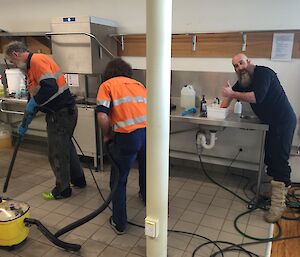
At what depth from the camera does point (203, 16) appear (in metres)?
2.90

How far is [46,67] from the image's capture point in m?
2.34

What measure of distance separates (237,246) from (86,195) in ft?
4.50

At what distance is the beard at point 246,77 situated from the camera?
2.40 metres

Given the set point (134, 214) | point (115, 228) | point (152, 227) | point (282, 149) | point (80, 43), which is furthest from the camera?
point (80, 43)

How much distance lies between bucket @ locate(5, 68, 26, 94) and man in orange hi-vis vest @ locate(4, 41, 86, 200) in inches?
49.2

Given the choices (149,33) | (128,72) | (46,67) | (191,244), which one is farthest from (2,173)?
(149,33)

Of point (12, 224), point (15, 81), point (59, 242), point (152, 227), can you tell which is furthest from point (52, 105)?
point (15, 81)

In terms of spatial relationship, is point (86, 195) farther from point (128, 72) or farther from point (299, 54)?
point (299, 54)

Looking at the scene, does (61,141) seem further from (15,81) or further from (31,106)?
(15,81)

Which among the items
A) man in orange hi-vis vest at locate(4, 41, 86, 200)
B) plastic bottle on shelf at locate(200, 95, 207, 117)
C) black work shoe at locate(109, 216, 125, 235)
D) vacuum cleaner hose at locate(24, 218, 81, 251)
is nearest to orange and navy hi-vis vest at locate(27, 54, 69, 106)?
man in orange hi-vis vest at locate(4, 41, 86, 200)

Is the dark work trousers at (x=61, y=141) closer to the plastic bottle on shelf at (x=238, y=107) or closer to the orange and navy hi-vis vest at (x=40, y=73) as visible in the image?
the orange and navy hi-vis vest at (x=40, y=73)

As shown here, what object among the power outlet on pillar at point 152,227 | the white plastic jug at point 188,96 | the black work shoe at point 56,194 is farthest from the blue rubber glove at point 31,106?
the white plastic jug at point 188,96

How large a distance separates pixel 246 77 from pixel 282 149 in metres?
0.64

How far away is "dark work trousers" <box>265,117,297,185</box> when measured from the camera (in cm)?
228
